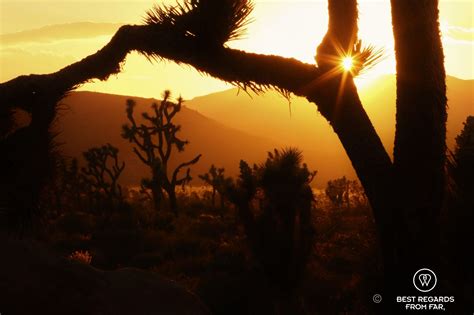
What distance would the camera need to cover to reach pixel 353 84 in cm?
523

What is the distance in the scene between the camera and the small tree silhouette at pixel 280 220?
10.8 meters

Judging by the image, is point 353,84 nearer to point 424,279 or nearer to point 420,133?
point 420,133

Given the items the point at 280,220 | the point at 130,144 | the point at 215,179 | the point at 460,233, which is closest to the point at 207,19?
the point at 460,233

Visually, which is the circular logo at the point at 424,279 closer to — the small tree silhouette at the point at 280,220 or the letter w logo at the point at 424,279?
the letter w logo at the point at 424,279

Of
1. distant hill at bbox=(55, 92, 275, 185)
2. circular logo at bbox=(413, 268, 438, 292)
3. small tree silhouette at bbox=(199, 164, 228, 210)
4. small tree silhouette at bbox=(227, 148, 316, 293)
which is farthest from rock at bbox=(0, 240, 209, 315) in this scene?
distant hill at bbox=(55, 92, 275, 185)

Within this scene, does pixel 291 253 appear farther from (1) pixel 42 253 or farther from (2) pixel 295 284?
(1) pixel 42 253

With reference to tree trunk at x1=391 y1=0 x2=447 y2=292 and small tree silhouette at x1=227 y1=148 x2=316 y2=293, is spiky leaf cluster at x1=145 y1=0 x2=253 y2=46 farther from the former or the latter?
small tree silhouette at x1=227 y1=148 x2=316 y2=293

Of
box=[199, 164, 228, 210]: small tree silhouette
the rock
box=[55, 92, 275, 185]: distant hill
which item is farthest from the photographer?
box=[55, 92, 275, 185]: distant hill

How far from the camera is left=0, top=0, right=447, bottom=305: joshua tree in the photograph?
4.60 metres

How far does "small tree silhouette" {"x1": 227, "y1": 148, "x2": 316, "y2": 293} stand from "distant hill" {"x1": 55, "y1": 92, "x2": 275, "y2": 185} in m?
75.9

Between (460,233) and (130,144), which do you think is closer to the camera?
(460,233)

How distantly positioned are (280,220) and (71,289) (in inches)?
218

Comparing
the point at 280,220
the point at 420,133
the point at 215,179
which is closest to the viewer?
the point at 420,133

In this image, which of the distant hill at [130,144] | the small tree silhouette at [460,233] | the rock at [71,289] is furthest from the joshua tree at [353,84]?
the distant hill at [130,144]
